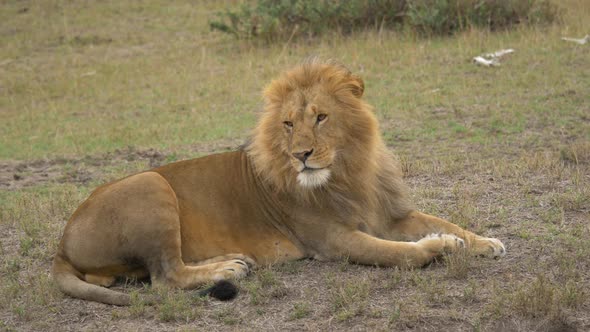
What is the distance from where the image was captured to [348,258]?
14.9ft

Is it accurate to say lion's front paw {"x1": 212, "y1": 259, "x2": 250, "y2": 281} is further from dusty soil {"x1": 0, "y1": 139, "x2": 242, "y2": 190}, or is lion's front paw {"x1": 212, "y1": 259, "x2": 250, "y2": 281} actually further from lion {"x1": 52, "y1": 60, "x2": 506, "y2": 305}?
dusty soil {"x1": 0, "y1": 139, "x2": 242, "y2": 190}

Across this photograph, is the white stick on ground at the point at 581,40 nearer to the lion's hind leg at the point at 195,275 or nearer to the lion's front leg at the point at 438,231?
the lion's front leg at the point at 438,231

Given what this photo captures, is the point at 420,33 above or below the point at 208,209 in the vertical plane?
below

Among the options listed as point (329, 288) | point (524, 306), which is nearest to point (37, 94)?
point (329, 288)

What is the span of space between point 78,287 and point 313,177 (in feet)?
4.18

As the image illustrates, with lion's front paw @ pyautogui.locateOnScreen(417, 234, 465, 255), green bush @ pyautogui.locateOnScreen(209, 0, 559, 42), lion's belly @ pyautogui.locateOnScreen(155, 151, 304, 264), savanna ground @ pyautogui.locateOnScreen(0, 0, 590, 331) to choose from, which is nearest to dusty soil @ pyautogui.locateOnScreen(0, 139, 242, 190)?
savanna ground @ pyautogui.locateOnScreen(0, 0, 590, 331)

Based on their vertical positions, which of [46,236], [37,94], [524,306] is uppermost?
[524,306]

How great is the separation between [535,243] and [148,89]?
23.3 feet

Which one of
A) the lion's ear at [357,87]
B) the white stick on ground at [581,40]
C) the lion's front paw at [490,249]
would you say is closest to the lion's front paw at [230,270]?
the lion's ear at [357,87]

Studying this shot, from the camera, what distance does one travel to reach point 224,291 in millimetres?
4203

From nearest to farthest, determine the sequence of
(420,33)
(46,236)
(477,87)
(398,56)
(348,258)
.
Result: (348,258) → (46,236) → (477,87) → (398,56) → (420,33)

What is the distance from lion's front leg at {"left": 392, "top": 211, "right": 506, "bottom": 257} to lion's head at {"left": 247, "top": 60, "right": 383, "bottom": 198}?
1.25ft

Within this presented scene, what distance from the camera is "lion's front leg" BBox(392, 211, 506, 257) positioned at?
454 centimetres

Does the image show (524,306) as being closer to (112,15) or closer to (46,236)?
(46,236)
